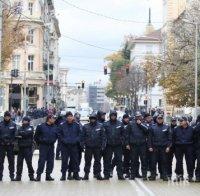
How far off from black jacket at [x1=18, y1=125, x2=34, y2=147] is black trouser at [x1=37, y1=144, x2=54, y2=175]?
41 cm

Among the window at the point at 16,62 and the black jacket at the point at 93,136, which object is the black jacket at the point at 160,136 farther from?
the window at the point at 16,62

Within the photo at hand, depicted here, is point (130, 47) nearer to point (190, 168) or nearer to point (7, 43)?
point (7, 43)

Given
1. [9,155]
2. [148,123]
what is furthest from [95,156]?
[9,155]

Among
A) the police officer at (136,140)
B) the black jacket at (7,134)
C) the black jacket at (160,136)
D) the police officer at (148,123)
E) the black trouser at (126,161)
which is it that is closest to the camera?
the black jacket at (7,134)

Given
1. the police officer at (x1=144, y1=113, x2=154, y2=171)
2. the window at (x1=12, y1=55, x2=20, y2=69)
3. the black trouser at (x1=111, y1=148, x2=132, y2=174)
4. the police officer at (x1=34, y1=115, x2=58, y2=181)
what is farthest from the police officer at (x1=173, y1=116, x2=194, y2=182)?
the window at (x1=12, y1=55, x2=20, y2=69)

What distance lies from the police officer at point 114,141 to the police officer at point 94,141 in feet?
0.79

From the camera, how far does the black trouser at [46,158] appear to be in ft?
74.2

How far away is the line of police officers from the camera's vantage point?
22656mm

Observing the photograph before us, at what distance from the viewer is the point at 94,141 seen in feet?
76.4

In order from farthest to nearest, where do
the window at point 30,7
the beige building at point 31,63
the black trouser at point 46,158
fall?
the window at point 30,7 → the beige building at point 31,63 → the black trouser at point 46,158

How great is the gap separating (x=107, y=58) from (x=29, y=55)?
68.7 meters

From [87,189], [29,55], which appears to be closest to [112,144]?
[87,189]

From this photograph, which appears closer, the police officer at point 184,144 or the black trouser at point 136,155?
the police officer at point 184,144

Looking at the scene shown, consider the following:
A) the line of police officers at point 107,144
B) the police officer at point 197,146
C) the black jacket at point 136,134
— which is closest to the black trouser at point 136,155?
the line of police officers at point 107,144
